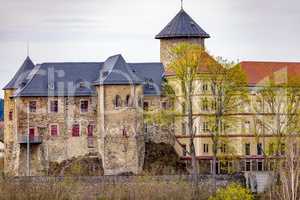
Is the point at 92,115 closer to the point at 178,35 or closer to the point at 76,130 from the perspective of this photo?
the point at 76,130

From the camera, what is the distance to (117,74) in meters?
80.8

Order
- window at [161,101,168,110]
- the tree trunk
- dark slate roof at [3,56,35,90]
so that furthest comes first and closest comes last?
dark slate roof at [3,56,35,90]
window at [161,101,168,110]
the tree trunk

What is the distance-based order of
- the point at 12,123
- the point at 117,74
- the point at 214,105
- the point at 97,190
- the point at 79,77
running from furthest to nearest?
1. the point at 12,123
2. the point at 79,77
3. the point at 117,74
4. the point at 214,105
5. the point at 97,190

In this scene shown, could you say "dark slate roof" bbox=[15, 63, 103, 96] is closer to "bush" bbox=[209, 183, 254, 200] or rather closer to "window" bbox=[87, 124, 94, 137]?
"window" bbox=[87, 124, 94, 137]

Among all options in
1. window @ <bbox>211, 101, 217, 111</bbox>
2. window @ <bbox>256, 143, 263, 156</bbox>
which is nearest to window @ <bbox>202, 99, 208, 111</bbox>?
window @ <bbox>211, 101, 217, 111</bbox>

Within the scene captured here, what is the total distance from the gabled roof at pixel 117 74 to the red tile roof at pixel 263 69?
22.1 ft

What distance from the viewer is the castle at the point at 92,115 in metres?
80.6

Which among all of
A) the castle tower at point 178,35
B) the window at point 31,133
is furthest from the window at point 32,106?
the castle tower at point 178,35

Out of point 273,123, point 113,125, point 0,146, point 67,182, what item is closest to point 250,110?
point 273,123

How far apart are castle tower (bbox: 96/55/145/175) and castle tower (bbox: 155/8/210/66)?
463 centimetres

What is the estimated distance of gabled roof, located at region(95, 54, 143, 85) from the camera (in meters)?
80.6

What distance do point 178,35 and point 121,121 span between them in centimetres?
684

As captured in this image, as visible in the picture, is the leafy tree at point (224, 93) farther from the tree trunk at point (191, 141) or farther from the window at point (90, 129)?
the window at point (90, 129)

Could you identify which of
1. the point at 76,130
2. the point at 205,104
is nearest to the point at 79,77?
the point at 76,130
